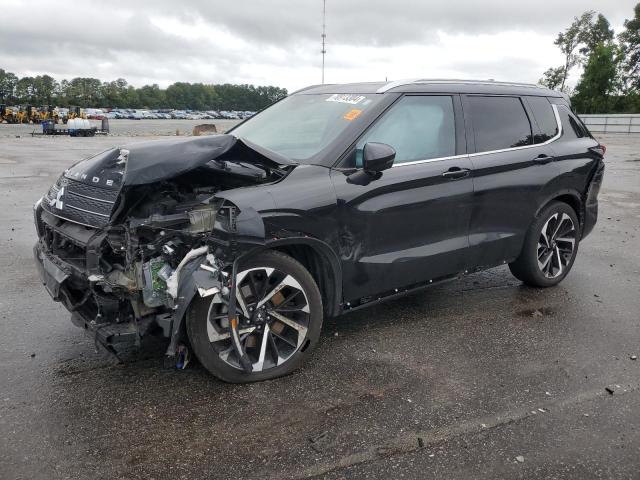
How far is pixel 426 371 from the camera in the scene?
3773 millimetres

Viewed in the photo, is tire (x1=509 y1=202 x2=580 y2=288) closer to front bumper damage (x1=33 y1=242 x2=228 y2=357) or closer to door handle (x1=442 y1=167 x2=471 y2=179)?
door handle (x1=442 y1=167 x2=471 y2=179)

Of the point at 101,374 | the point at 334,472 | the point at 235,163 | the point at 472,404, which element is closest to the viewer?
the point at 334,472

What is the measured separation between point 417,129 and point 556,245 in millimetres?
2086

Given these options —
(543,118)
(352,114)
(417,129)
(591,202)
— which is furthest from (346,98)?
(591,202)

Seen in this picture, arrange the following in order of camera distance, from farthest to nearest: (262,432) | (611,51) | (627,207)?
1. (611,51)
2. (627,207)
3. (262,432)

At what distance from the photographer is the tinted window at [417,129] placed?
406 cm

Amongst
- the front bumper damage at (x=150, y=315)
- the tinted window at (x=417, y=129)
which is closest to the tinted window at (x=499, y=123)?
the tinted window at (x=417, y=129)

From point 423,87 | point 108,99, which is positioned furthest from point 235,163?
point 108,99

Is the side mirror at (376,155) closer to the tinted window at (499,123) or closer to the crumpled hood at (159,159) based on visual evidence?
the crumpled hood at (159,159)

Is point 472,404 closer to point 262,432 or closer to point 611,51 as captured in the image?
point 262,432

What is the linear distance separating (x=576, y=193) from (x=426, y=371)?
272 centimetres

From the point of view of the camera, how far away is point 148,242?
325 centimetres

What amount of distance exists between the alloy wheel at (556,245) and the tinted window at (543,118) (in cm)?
73

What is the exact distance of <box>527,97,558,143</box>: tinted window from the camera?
518 centimetres
